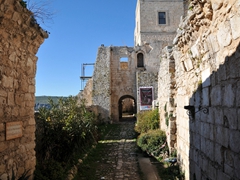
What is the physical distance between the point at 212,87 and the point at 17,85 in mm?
3296

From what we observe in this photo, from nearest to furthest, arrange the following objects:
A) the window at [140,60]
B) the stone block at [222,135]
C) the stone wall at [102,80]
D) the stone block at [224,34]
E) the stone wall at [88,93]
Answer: the stone block at [224,34] < the stone block at [222,135] < the stone wall at [102,80] < the stone wall at [88,93] < the window at [140,60]

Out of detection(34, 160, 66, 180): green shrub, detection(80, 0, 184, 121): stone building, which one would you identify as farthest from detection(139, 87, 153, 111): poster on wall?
detection(34, 160, 66, 180): green shrub

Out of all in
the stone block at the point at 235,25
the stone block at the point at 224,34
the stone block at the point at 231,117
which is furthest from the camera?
the stone block at the point at 224,34

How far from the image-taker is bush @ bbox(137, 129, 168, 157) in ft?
26.1

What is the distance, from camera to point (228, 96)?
9.33 ft

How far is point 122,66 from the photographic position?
22.5 meters

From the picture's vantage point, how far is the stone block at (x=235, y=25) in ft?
8.33

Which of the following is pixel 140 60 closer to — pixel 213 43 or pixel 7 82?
pixel 213 43

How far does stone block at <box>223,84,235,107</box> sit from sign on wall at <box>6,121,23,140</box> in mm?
3266

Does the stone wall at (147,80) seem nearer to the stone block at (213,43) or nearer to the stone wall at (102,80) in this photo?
the stone wall at (102,80)

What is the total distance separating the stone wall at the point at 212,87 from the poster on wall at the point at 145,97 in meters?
12.5

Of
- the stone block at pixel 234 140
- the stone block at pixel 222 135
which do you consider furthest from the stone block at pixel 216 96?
the stone block at pixel 234 140

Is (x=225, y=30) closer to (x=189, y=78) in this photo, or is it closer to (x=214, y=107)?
(x=214, y=107)

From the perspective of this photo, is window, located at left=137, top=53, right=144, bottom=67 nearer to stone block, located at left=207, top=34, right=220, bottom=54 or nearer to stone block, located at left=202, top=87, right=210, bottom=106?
stone block, located at left=202, top=87, right=210, bottom=106
